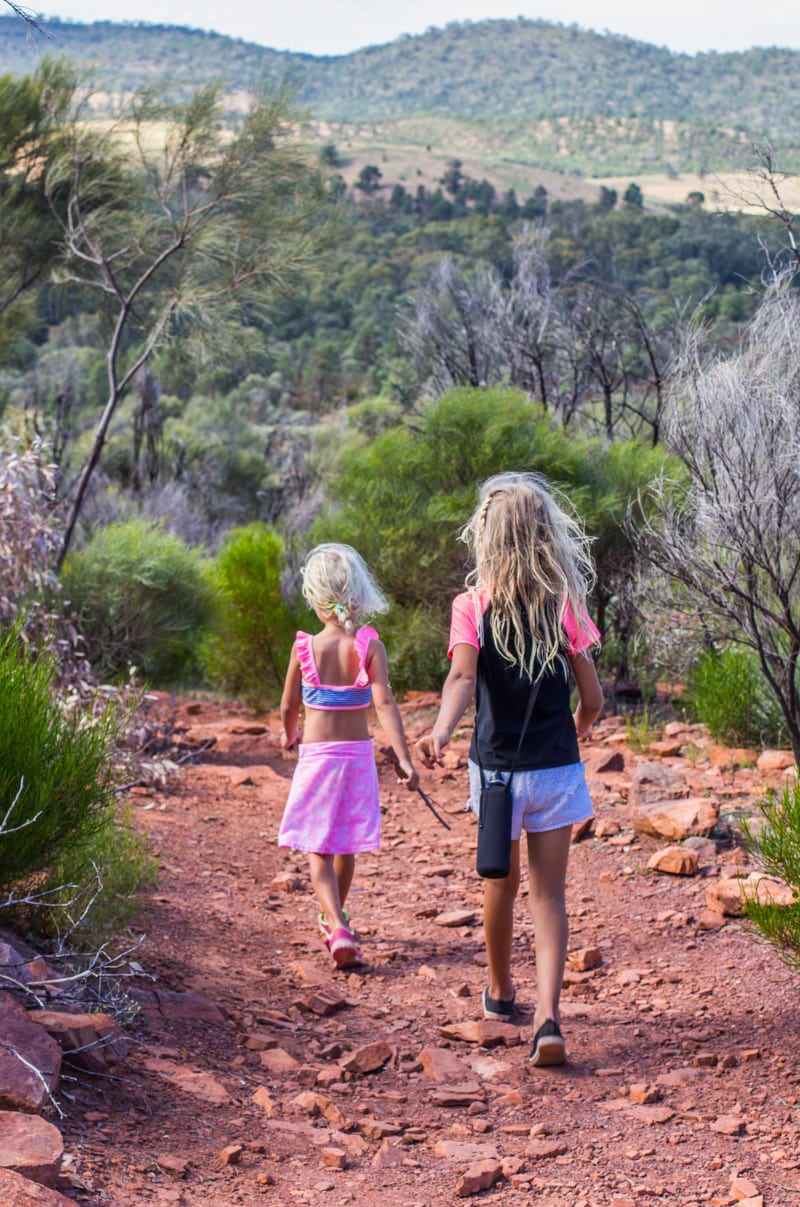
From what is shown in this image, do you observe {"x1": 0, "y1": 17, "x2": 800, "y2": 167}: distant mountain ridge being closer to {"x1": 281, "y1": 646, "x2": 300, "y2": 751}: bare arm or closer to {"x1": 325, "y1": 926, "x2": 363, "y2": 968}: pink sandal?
{"x1": 281, "y1": 646, "x2": 300, "y2": 751}: bare arm

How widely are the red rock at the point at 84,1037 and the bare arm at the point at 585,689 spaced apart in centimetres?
154

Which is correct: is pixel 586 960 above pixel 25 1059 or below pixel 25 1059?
below

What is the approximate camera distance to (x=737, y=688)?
24.5 ft

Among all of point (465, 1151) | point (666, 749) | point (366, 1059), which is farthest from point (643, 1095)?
point (666, 749)

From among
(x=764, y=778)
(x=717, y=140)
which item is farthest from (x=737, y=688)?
(x=717, y=140)

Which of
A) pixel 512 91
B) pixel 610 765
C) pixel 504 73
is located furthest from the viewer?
pixel 504 73

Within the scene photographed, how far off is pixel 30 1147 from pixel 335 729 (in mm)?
2477

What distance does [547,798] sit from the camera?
3639mm

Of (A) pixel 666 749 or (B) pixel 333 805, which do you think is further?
(A) pixel 666 749

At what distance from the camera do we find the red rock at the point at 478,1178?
2799 millimetres

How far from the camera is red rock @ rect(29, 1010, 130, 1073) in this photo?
10.1 ft

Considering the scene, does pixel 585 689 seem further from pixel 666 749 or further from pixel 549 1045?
pixel 666 749

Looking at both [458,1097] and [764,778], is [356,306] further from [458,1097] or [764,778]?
[458,1097]

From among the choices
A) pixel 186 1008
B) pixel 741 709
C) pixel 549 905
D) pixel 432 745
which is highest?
pixel 432 745
